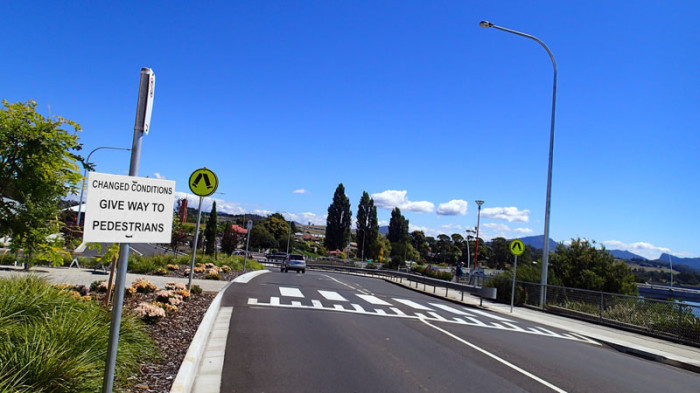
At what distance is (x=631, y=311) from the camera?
1602 centimetres

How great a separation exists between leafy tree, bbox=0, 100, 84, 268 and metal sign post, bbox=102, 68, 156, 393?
3103mm

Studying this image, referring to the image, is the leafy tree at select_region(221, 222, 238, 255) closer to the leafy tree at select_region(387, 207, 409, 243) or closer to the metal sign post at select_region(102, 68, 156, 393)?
→ the metal sign post at select_region(102, 68, 156, 393)

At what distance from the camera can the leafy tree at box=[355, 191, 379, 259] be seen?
88312 millimetres

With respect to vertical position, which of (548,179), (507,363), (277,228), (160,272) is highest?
(548,179)

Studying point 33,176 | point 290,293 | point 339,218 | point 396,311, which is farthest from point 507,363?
point 339,218

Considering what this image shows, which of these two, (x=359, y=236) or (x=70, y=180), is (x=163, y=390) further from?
(x=359, y=236)

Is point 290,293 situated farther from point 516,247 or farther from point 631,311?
point 631,311

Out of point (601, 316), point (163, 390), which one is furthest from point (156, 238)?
point (601, 316)

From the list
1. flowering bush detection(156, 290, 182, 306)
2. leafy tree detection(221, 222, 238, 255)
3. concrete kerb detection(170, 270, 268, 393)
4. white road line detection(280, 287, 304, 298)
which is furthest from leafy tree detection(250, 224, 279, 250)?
concrete kerb detection(170, 270, 268, 393)

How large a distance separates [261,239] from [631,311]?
311 feet

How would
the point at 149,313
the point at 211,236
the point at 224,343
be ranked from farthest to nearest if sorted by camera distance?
1. the point at 211,236
2. the point at 224,343
3. the point at 149,313

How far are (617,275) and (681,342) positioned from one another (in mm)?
7554

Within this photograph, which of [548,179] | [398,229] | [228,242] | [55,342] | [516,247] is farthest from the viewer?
[398,229]

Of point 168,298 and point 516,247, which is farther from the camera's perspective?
point 516,247
